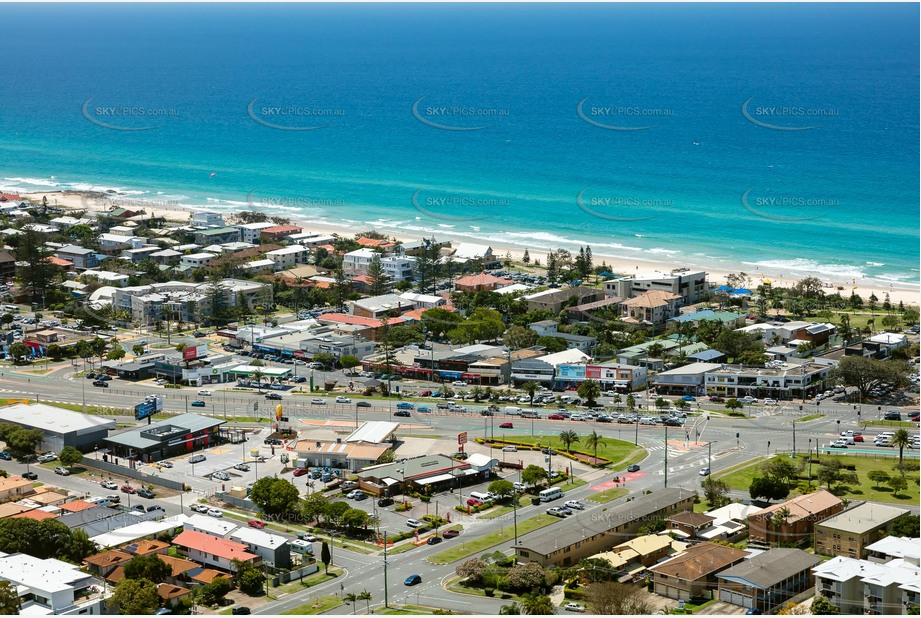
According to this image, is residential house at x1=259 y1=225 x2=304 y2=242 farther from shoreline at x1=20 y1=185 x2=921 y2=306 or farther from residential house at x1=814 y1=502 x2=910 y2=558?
residential house at x1=814 y1=502 x2=910 y2=558

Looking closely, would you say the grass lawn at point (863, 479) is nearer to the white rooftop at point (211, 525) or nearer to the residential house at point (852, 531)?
the residential house at point (852, 531)

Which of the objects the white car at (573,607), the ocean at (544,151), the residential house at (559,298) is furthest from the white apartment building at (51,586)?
the ocean at (544,151)

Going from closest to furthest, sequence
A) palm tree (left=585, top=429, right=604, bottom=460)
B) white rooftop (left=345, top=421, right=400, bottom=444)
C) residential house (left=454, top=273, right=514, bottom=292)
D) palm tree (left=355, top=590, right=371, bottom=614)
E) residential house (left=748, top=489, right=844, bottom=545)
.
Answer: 1. palm tree (left=355, top=590, right=371, bottom=614)
2. residential house (left=748, top=489, right=844, bottom=545)
3. palm tree (left=585, top=429, right=604, bottom=460)
4. white rooftop (left=345, top=421, right=400, bottom=444)
5. residential house (left=454, top=273, right=514, bottom=292)

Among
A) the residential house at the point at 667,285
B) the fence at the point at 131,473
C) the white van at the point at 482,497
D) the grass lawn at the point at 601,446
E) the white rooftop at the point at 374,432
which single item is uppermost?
the residential house at the point at 667,285

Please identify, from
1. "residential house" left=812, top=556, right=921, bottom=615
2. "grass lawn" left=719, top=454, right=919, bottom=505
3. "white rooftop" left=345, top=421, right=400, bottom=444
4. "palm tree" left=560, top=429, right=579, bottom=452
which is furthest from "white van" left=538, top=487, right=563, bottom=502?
"residential house" left=812, top=556, right=921, bottom=615

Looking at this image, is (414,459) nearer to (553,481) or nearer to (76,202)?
(553,481)
